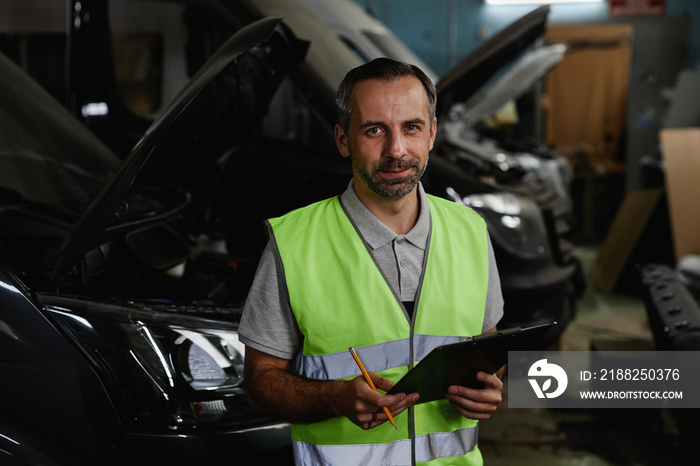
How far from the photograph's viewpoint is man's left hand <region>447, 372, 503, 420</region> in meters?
1.44

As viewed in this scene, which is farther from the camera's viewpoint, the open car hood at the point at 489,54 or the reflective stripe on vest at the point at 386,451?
the open car hood at the point at 489,54

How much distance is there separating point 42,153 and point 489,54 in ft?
7.82

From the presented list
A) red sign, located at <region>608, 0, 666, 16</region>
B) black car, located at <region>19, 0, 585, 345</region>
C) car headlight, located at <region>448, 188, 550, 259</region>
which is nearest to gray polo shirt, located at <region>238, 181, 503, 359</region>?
black car, located at <region>19, 0, 585, 345</region>

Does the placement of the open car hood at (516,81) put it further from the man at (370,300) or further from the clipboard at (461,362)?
the clipboard at (461,362)

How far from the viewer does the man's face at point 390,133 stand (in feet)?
4.81

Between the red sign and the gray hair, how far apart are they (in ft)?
26.4

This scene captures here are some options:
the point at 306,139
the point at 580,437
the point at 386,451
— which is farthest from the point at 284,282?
the point at 580,437

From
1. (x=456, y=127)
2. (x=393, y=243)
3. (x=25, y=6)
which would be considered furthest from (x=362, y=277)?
(x=456, y=127)

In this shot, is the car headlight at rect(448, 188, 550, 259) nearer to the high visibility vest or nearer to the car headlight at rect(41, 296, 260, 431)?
the car headlight at rect(41, 296, 260, 431)

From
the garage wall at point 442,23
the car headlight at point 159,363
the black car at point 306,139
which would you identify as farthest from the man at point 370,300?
the garage wall at point 442,23

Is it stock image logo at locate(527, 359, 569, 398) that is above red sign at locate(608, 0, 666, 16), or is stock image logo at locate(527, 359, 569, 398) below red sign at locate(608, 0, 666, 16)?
below

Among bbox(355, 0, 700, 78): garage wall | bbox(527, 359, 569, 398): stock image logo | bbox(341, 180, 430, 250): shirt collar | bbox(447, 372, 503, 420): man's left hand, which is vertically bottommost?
bbox(527, 359, 569, 398): stock image logo

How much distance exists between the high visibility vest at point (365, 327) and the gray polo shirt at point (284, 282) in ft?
0.08

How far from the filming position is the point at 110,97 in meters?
4.16
